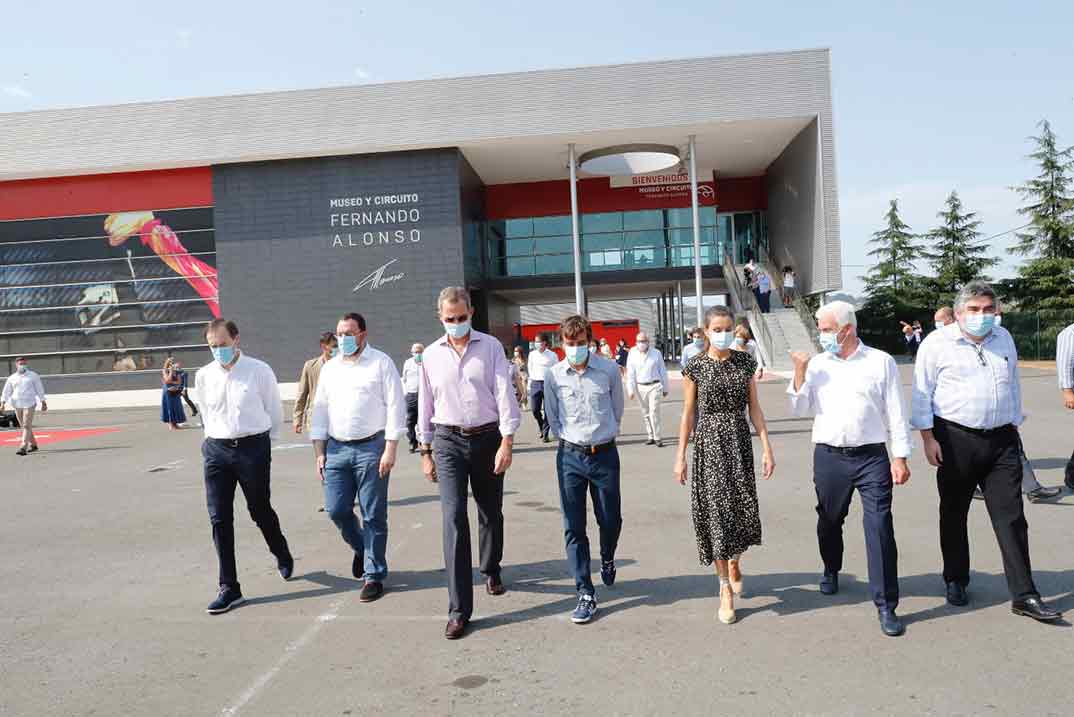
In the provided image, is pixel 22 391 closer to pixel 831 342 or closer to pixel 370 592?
pixel 370 592

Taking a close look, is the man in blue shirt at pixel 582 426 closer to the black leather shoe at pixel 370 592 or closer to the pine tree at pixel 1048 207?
the black leather shoe at pixel 370 592

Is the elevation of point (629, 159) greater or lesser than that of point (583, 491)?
greater

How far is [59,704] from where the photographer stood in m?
3.54

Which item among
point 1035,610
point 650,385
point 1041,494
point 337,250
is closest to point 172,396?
point 337,250

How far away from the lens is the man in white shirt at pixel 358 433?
5.00 meters

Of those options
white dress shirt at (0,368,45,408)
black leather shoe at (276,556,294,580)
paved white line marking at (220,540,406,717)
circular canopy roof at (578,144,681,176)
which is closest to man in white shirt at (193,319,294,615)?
black leather shoe at (276,556,294,580)

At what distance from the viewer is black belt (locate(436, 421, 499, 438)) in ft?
14.5

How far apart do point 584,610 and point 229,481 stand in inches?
96.4

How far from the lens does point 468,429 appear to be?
4.43 m

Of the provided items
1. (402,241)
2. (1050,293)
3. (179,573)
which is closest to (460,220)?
(402,241)

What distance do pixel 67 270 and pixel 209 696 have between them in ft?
94.6

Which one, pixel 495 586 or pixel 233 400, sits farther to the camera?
pixel 233 400

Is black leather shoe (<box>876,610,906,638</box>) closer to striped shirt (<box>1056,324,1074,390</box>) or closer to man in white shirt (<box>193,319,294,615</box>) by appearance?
man in white shirt (<box>193,319,294,615</box>)

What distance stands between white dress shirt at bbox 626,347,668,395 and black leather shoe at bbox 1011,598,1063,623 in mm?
7203
